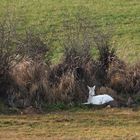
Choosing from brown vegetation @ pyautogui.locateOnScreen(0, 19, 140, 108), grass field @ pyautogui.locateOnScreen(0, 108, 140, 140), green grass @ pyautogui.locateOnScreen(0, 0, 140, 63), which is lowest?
grass field @ pyautogui.locateOnScreen(0, 108, 140, 140)

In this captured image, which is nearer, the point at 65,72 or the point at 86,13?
the point at 65,72

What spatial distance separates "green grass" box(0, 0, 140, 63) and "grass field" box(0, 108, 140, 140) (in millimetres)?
8321

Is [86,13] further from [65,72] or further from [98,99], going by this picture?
[98,99]

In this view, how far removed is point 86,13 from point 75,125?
1236cm

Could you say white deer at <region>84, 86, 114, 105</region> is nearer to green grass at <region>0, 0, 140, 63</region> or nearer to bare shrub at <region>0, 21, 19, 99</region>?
bare shrub at <region>0, 21, 19, 99</region>

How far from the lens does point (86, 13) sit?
25516 mm

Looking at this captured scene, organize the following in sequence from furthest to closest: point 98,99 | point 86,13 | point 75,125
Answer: point 86,13
point 98,99
point 75,125

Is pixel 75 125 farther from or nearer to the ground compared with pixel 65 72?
nearer to the ground

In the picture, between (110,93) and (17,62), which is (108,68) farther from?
(17,62)

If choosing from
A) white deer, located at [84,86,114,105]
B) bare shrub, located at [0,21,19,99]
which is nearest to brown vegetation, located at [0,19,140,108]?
bare shrub, located at [0,21,19,99]

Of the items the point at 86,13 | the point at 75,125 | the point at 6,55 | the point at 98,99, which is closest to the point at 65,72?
the point at 98,99

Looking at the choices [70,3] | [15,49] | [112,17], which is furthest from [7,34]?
[70,3]

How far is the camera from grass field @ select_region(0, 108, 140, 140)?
1266 cm

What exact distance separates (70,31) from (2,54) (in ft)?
8.90
